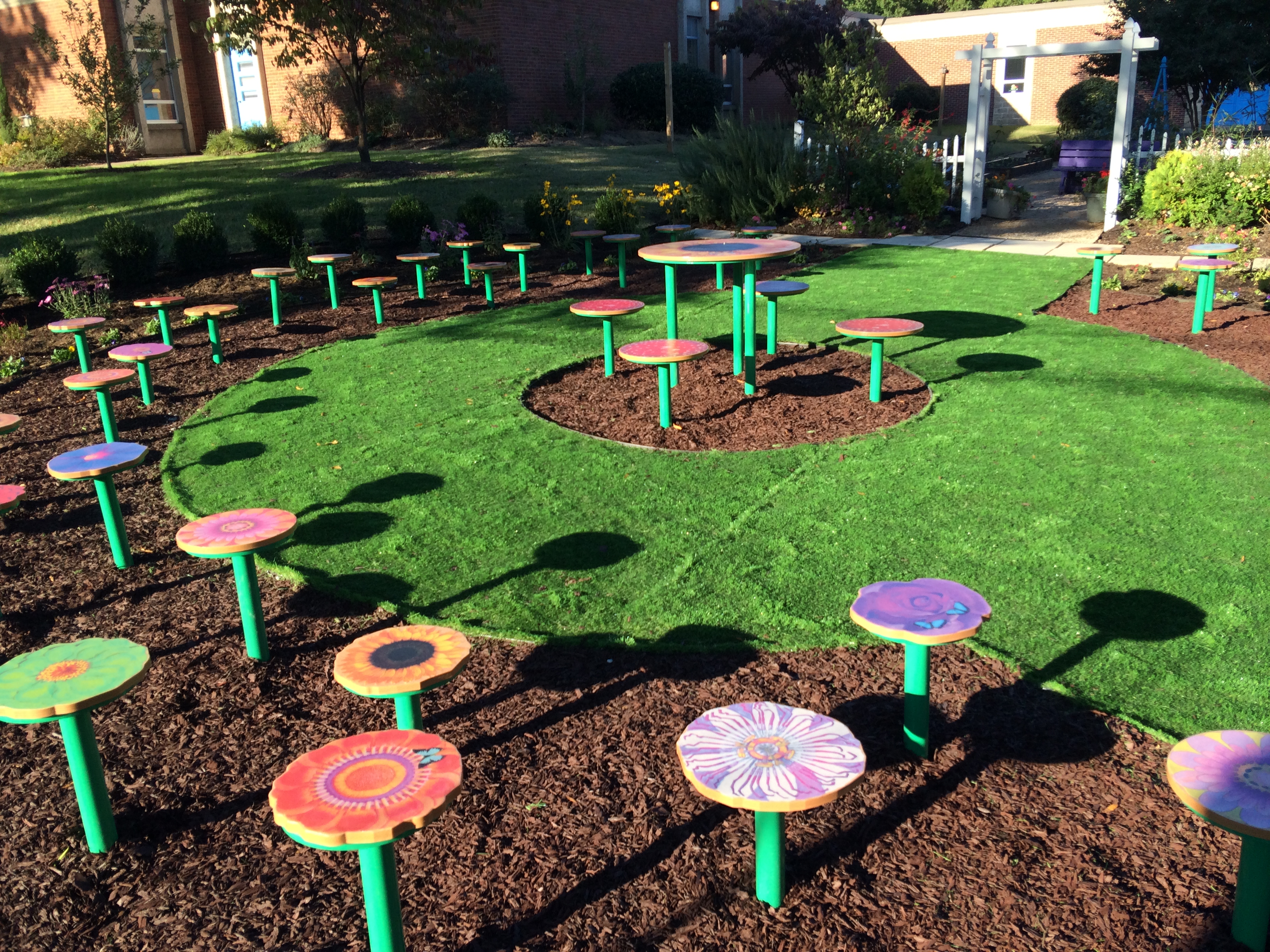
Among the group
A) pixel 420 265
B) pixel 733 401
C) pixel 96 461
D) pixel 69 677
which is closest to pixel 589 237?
pixel 420 265

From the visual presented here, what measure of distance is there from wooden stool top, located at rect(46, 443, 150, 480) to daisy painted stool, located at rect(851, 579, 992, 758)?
3.79 meters

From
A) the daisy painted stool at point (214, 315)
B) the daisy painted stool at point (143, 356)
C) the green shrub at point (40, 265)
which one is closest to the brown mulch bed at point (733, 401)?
the daisy painted stool at point (143, 356)

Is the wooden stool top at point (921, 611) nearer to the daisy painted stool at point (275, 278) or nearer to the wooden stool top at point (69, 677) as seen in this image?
the wooden stool top at point (69, 677)

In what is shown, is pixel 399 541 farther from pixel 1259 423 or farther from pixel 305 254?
pixel 305 254

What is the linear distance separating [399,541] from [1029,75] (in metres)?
41.3

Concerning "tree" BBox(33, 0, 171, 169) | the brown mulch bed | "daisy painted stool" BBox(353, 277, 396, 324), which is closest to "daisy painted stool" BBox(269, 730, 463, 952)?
the brown mulch bed

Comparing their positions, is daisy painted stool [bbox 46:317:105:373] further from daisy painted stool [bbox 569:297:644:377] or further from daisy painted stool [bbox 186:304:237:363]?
daisy painted stool [bbox 569:297:644:377]

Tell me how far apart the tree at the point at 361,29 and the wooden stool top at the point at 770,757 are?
1855 cm

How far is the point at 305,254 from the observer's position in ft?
41.5

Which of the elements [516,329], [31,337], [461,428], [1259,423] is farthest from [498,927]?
[31,337]

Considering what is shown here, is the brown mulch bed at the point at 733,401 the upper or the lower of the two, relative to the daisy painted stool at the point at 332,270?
lower

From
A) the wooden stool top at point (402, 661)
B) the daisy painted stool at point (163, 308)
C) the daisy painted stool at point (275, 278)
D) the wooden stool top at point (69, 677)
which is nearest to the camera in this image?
the wooden stool top at point (69, 677)

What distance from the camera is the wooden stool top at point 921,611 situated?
305cm

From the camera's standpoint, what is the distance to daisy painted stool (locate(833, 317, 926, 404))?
6691 mm
